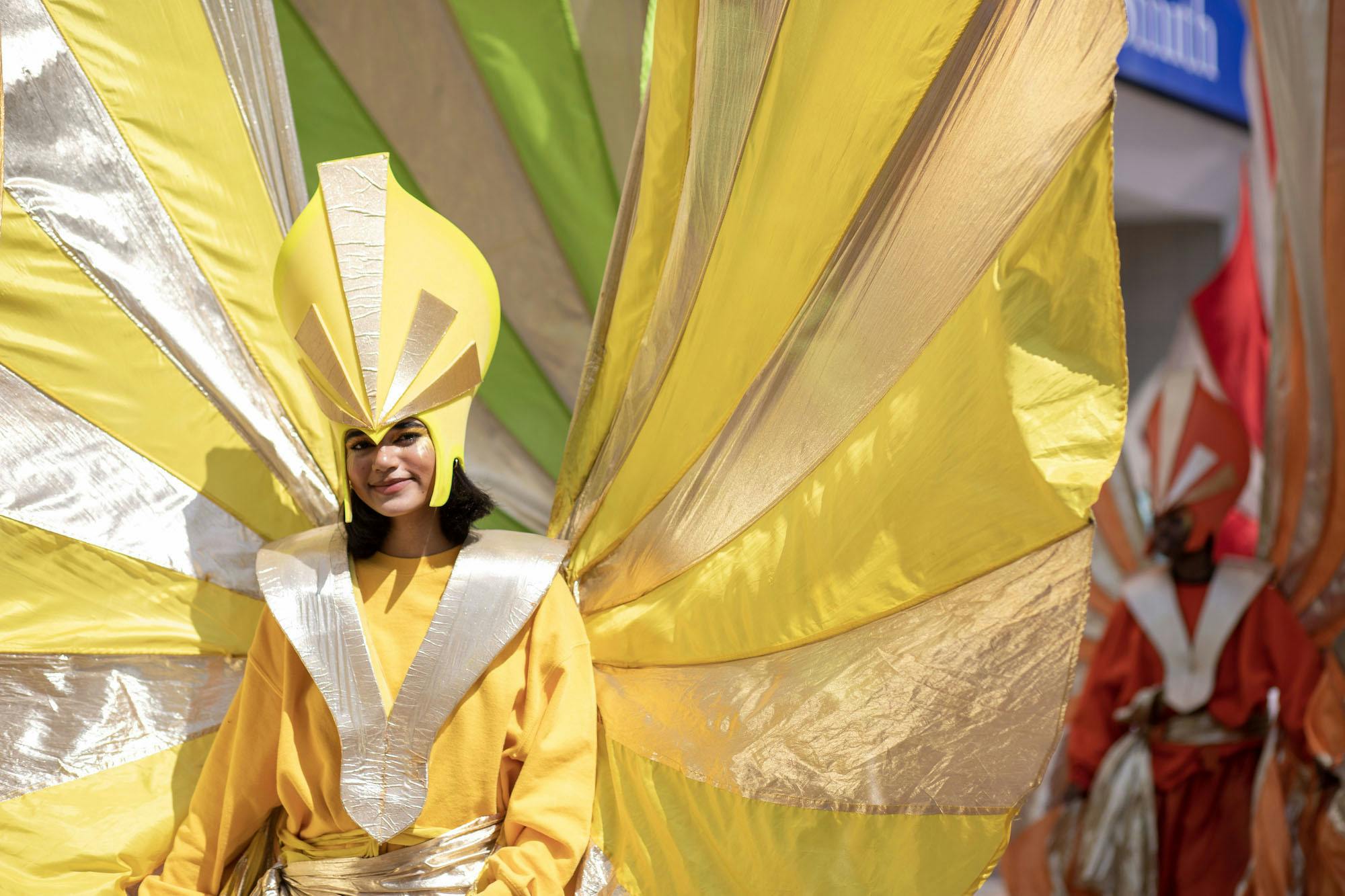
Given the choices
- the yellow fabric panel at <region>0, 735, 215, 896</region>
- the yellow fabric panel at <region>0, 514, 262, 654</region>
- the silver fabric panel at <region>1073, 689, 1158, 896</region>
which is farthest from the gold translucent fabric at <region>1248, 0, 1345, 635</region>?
the yellow fabric panel at <region>0, 735, 215, 896</region>

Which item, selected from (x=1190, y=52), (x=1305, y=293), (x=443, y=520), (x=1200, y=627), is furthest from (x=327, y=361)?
(x=1190, y=52)

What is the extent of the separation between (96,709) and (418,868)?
590 mm

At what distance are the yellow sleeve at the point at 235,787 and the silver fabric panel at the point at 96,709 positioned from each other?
21cm

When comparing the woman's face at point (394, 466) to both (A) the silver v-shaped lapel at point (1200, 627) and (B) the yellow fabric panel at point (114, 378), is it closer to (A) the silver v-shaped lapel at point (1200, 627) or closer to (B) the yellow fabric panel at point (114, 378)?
(B) the yellow fabric panel at point (114, 378)

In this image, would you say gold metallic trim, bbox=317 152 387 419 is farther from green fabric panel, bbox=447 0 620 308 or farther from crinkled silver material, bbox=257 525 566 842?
green fabric panel, bbox=447 0 620 308

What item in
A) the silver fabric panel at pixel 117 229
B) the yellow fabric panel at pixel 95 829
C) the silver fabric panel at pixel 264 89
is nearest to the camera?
the yellow fabric panel at pixel 95 829

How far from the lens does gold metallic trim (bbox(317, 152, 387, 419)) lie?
5.55 ft

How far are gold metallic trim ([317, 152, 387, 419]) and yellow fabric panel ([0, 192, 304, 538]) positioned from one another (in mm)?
493

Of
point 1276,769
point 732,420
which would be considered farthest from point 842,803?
point 1276,769


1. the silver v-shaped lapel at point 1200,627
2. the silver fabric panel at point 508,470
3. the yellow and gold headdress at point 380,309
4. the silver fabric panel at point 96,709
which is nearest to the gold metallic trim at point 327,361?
the yellow and gold headdress at point 380,309

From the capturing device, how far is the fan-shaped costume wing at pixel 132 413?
75.8 inches

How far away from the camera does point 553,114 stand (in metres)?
2.34

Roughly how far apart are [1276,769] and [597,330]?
A: 8.20ft

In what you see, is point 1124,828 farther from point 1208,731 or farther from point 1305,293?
point 1305,293
